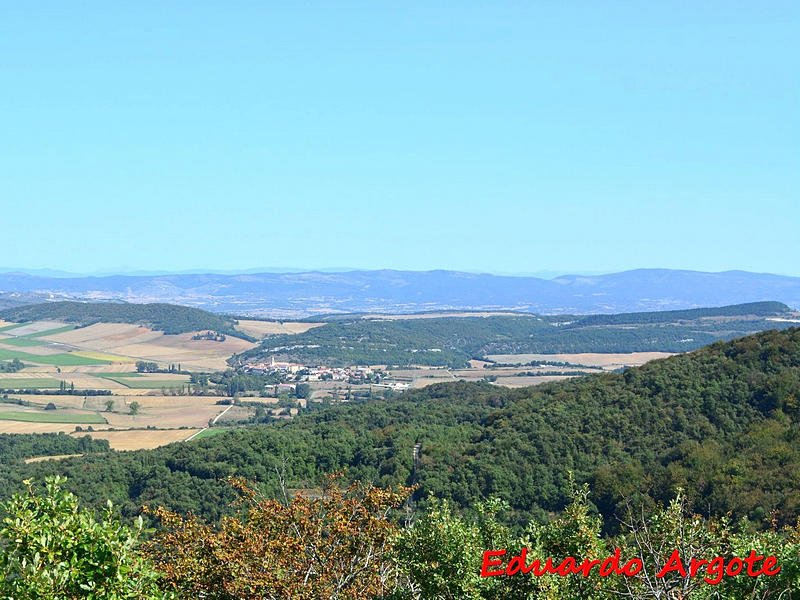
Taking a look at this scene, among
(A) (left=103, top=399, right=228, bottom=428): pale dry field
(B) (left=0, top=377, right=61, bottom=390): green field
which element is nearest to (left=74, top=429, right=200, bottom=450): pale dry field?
(A) (left=103, top=399, right=228, bottom=428): pale dry field

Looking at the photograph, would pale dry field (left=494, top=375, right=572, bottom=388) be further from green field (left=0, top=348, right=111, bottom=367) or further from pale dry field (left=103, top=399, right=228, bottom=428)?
green field (left=0, top=348, right=111, bottom=367)

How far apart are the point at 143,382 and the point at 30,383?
1938 cm

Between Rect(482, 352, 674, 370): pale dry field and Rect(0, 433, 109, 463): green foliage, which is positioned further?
Rect(482, 352, 674, 370): pale dry field

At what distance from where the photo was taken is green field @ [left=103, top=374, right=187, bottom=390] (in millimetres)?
138750

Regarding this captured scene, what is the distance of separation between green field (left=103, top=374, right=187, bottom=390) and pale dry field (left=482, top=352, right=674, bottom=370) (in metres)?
79.8

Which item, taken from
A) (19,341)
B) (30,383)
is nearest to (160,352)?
(19,341)

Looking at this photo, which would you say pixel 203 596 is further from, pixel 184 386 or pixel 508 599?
pixel 184 386

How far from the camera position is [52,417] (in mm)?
108250

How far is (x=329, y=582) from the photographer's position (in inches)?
578

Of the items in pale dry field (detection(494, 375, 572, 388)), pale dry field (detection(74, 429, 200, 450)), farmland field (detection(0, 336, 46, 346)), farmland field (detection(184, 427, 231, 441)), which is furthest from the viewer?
farmland field (detection(0, 336, 46, 346))

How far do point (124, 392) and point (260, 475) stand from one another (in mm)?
77308

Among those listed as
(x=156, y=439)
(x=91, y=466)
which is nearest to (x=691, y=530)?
(x=91, y=466)

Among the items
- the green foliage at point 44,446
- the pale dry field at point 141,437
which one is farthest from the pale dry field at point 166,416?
the green foliage at point 44,446

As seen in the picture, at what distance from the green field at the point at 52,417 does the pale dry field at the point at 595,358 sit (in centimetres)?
10110
